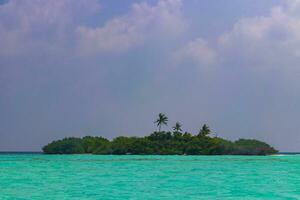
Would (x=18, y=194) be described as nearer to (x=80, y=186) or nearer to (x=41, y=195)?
(x=41, y=195)

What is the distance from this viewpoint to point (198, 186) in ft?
86.8

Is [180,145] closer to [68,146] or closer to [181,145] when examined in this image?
[181,145]

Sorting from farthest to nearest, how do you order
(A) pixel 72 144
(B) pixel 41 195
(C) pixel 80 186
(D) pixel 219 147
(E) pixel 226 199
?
(A) pixel 72 144 → (D) pixel 219 147 → (C) pixel 80 186 → (B) pixel 41 195 → (E) pixel 226 199

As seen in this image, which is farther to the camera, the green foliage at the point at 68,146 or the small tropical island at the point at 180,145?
the green foliage at the point at 68,146

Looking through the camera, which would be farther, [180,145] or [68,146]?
[68,146]

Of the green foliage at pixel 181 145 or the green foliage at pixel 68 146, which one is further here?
the green foliage at pixel 68 146

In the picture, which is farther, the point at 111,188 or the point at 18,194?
the point at 111,188

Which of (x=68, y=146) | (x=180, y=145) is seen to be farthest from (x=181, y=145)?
(x=68, y=146)

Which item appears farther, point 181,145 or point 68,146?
point 68,146

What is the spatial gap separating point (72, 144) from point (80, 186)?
94221 mm

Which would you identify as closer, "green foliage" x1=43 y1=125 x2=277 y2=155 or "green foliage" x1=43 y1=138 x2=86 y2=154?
"green foliage" x1=43 y1=125 x2=277 y2=155

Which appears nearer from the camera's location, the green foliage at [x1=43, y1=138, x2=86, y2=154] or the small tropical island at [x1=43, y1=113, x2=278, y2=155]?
the small tropical island at [x1=43, y1=113, x2=278, y2=155]

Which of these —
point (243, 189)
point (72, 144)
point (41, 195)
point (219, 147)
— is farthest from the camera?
point (72, 144)

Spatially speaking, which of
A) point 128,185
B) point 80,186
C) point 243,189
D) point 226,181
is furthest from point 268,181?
point 80,186
